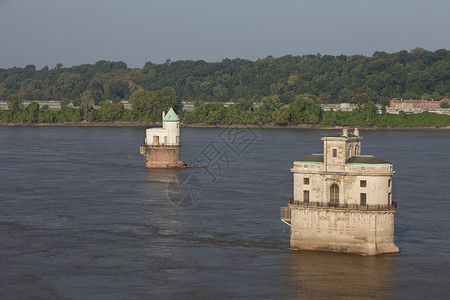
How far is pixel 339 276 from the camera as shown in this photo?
52188mm

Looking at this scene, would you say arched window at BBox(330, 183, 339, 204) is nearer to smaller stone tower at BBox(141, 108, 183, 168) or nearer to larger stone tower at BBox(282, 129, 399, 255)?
larger stone tower at BBox(282, 129, 399, 255)

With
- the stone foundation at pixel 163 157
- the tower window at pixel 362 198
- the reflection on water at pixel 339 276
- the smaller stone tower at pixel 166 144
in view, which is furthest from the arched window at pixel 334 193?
the stone foundation at pixel 163 157

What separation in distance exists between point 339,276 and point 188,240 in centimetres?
1499

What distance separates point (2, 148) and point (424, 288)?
119783 mm

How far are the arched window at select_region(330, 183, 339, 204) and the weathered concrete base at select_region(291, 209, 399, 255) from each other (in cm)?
92

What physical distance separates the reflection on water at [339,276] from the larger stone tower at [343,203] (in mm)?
827

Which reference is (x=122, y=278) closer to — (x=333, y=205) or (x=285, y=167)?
(x=333, y=205)

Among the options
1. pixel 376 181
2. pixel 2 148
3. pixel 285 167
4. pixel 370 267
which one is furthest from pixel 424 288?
pixel 2 148

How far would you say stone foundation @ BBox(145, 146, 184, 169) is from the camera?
11350cm

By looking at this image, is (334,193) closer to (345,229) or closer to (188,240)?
(345,229)

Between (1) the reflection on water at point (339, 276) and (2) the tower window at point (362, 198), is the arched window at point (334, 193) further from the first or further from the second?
(1) the reflection on water at point (339, 276)

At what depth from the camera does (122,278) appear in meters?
53.0

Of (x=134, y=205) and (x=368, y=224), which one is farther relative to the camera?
(x=134, y=205)

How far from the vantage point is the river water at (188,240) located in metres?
51.2
